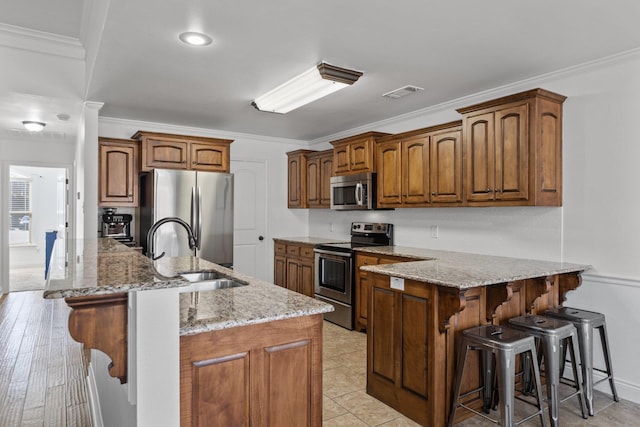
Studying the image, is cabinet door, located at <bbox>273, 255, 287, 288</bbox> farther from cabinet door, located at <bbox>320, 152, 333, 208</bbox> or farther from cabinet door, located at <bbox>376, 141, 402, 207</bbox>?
cabinet door, located at <bbox>376, 141, 402, 207</bbox>

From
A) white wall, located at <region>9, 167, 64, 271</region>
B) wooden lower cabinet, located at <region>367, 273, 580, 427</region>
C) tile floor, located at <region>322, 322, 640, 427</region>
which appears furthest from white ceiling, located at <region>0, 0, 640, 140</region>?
white wall, located at <region>9, 167, 64, 271</region>

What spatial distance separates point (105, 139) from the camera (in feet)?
14.9

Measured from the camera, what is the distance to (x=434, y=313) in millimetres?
2387

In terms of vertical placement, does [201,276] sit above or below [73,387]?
above

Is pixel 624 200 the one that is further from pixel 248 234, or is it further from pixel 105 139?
pixel 105 139

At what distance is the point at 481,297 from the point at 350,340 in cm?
188

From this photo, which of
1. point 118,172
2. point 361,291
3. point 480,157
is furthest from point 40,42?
point 480,157

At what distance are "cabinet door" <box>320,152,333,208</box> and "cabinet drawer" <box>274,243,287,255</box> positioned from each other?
85cm

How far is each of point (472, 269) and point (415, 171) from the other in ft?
5.22

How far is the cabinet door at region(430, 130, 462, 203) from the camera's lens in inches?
147

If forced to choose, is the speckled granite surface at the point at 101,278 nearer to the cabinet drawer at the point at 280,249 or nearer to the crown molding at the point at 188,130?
the crown molding at the point at 188,130

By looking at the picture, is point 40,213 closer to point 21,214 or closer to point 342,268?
point 21,214

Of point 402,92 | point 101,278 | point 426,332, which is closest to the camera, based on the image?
point 101,278

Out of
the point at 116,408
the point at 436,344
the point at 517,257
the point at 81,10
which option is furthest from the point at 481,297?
the point at 81,10
